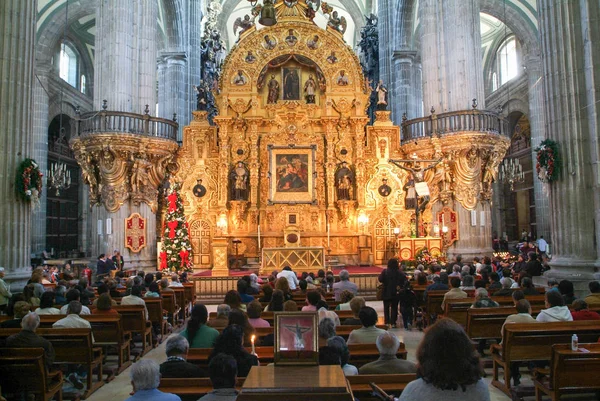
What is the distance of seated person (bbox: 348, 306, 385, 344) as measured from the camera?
583 cm

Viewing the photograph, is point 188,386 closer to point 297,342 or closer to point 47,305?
point 297,342

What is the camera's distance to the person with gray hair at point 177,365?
15.3 ft

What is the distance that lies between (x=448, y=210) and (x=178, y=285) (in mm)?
11482

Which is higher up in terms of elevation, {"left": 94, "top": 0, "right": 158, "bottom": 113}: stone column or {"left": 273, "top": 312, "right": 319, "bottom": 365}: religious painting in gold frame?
{"left": 94, "top": 0, "right": 158, "bottom": 113}: stone column

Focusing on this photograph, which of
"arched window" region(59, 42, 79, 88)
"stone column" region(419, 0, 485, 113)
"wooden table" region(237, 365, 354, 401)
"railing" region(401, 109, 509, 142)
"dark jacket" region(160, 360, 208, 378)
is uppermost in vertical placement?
"arched window" region(59, 42, 79, 88)

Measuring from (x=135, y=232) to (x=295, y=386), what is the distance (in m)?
18.0

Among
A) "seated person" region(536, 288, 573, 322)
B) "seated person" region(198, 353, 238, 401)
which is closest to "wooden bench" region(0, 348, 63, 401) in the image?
"seated person" region(198, 353, 238, 401)

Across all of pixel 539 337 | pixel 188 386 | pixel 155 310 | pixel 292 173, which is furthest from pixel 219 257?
pixel 188 386

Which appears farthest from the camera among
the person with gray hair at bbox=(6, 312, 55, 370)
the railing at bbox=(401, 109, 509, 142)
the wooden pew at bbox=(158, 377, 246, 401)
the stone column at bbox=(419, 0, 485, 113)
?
the stone column at bbox=(419, 0, 485, 113)

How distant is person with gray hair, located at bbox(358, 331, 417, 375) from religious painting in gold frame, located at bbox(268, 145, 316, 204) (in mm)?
18182

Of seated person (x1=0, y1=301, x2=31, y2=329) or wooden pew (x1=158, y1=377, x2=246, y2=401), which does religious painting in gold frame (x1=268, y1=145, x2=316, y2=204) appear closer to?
seated person (x1=0, y1=301, x2=31, y2=329)

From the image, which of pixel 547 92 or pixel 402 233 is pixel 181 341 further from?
pixel 402 233

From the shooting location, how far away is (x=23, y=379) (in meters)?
5.47

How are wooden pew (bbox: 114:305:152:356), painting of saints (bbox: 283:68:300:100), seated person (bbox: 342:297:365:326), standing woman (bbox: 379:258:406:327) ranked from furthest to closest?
painting of saints (bbox: 283:68:300:100) < standing woman (bbox: 379:258:406:327) < wooden pew (bbox: 114:305:152:356) < seated person (bbox: 342:297:365:326)
